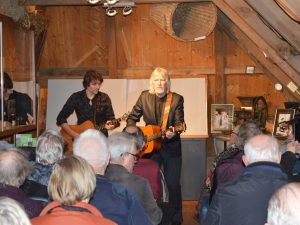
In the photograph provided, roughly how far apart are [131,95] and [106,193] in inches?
214

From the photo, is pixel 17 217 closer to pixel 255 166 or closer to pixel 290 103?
pixel 255 166

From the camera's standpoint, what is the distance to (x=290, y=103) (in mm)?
7473

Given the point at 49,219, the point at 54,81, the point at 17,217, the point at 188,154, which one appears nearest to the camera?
the point at 17,217

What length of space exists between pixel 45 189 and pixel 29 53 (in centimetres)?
433

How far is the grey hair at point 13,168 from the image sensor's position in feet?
10.2

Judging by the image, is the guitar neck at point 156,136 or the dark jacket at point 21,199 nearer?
the dark jacket at point 21,199

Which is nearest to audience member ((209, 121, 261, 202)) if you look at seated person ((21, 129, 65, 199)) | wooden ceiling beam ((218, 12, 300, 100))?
seated person ((21, 129, 65, 199))

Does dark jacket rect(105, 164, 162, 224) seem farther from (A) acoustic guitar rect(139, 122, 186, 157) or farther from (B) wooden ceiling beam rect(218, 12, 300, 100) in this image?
(B) wooden ceiling beam rect(218, 12, 300, 100)

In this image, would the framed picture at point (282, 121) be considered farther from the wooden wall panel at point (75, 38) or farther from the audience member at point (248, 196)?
the audience member at point (248, 196)

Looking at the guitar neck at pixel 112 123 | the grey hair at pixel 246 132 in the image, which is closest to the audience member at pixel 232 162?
the grey hair at pixel 246 132

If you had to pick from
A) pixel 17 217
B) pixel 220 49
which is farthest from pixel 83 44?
pixel 17 217

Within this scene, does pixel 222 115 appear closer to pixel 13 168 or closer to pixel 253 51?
pixel 253 51

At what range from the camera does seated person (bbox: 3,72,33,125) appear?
6293 mm

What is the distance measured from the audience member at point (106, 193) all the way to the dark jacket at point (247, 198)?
376mm
